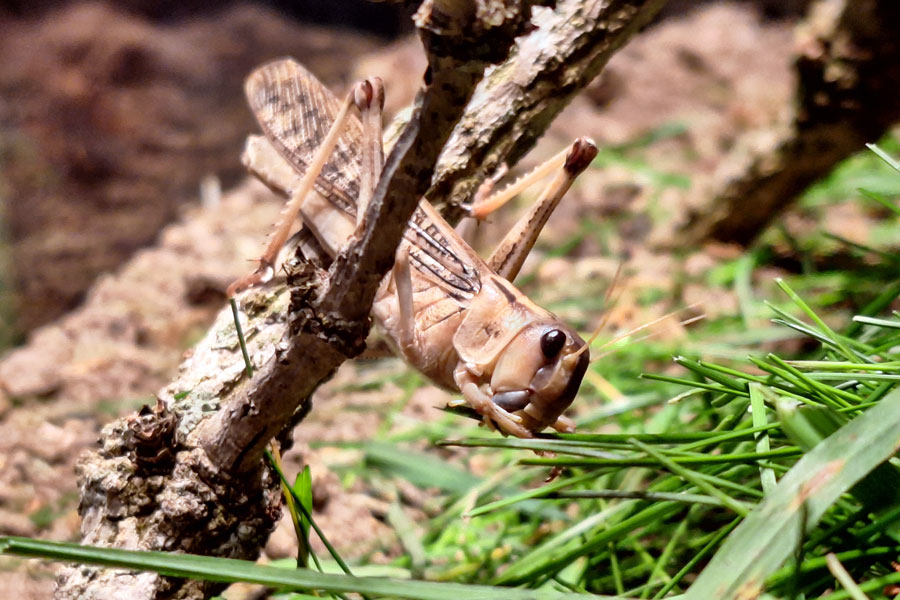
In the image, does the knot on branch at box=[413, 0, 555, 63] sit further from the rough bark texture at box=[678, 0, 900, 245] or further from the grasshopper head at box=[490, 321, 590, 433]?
the rough bark texture at box=[678, 0, 900, 245]

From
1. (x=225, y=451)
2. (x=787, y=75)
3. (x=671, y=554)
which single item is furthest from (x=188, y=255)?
(x=787, y=75)

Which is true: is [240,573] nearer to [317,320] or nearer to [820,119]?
[317,320]

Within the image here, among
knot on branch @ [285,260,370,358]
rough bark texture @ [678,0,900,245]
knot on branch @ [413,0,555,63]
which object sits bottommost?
rough bark texture @ [678,0,900,245]

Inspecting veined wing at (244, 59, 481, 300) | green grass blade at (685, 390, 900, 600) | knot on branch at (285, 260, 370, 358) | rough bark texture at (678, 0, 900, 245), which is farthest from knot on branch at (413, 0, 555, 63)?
rough bark texture at (678, 0, 900, 245)

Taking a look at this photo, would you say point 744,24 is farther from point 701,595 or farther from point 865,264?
point 701,595

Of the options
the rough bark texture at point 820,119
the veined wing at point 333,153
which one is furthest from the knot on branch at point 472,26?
the rough bark texture at point 820,119
